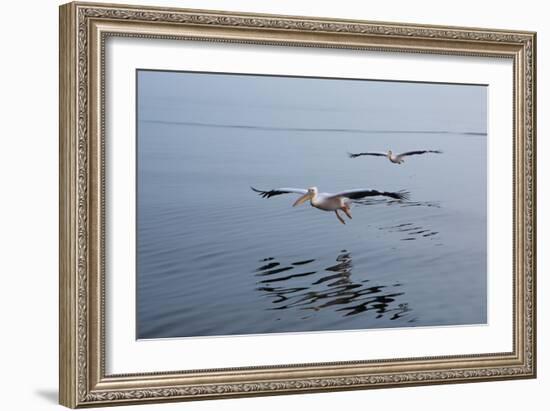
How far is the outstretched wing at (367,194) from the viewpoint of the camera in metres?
4.33

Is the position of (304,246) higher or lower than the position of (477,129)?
lower

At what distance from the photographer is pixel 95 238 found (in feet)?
13.1

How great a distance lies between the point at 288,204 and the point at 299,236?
11 cm

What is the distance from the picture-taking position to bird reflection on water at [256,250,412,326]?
4230 mm

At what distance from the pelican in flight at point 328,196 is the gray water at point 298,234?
0.06 feet

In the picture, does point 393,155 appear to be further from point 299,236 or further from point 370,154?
point 299,236

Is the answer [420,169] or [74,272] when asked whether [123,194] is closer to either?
[74,272]

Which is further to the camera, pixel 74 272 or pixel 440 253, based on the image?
pixel 440 253

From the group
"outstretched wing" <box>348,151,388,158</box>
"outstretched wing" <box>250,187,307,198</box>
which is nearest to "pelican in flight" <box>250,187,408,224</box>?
"outstretched wing" <box>250,187,307,198</box>

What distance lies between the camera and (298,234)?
4.27m

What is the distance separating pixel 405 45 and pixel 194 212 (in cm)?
89

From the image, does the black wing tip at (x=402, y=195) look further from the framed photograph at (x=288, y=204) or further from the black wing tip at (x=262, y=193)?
the black wing tip at (x=262, y=193)

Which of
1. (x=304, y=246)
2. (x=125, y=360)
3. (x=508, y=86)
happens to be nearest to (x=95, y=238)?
(x=125, y=360)

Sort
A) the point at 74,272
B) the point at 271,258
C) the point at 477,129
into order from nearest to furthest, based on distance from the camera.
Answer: the point at 74,272 < the point at 271,258 < the point at 477,129
